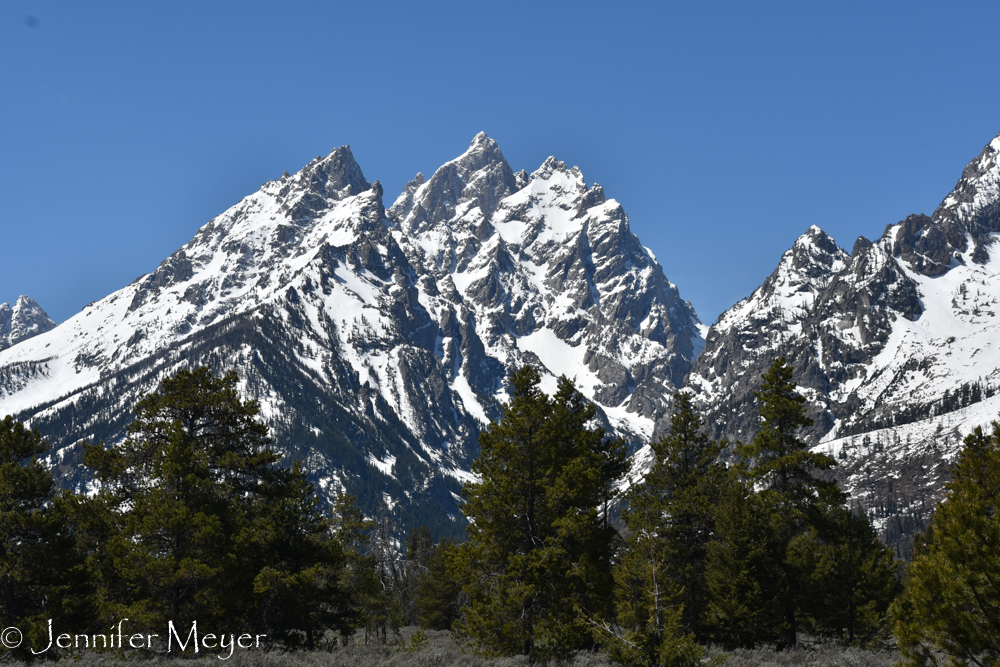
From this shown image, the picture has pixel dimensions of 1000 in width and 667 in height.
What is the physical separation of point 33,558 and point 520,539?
Result: 1891 cm

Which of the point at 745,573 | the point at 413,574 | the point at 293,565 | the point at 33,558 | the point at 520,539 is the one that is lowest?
the point at 745,573

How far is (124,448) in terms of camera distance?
2938 centimetres

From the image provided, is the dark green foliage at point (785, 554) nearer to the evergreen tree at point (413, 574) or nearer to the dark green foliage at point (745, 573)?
the dark green foliage at point (745, 573)

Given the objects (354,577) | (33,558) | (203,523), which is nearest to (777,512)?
(354,577)

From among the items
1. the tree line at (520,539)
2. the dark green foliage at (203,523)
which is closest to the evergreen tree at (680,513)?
the tree line at (520,539)

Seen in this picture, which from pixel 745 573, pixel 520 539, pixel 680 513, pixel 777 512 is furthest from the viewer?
pixel 680 513

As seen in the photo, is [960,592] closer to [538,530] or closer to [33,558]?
[538,530]

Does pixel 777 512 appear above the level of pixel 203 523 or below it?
below

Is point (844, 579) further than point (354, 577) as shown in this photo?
No

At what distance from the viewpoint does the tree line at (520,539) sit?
26.2 m

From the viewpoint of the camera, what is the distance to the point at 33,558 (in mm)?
27906

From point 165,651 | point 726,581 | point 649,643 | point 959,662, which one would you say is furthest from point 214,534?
point 959,662

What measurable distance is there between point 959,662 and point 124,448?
28.9m

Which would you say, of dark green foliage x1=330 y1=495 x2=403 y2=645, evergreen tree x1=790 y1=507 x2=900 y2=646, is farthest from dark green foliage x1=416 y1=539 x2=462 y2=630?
evergreen tree x1=790 y1=507 x2=900 y2=646
